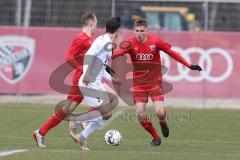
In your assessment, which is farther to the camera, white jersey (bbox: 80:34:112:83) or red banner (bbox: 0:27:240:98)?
red banner (bbox: 0:27:240:98)

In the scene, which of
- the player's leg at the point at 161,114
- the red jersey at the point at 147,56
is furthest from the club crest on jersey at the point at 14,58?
the player's leg at the point at 161,114

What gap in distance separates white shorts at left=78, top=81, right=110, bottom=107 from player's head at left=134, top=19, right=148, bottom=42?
1341 mm

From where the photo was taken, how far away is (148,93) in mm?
12688

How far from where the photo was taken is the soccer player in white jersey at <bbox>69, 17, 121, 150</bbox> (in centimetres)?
1119

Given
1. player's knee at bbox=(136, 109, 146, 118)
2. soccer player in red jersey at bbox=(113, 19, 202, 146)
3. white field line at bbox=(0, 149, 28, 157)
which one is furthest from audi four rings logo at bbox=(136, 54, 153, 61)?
white field line at bbox=(0, 149, 28, 157)

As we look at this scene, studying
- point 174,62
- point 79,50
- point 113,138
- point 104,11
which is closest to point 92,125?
point 113,138

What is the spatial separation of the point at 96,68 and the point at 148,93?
5.43 feet

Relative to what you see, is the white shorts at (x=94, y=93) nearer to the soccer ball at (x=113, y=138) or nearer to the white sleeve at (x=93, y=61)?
the white sleeve at (x=93, y=61)

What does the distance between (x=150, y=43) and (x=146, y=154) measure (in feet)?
8.88

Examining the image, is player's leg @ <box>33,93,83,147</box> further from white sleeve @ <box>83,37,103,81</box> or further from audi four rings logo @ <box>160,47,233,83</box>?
audi four rings logo @ <box>160,47,233,83</box>

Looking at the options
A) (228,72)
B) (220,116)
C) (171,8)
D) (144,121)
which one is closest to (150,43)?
(144,121)

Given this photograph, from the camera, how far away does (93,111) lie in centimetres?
1169

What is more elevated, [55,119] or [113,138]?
[55,119]

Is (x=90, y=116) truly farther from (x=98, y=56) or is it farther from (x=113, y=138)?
(x=98, y=56)
